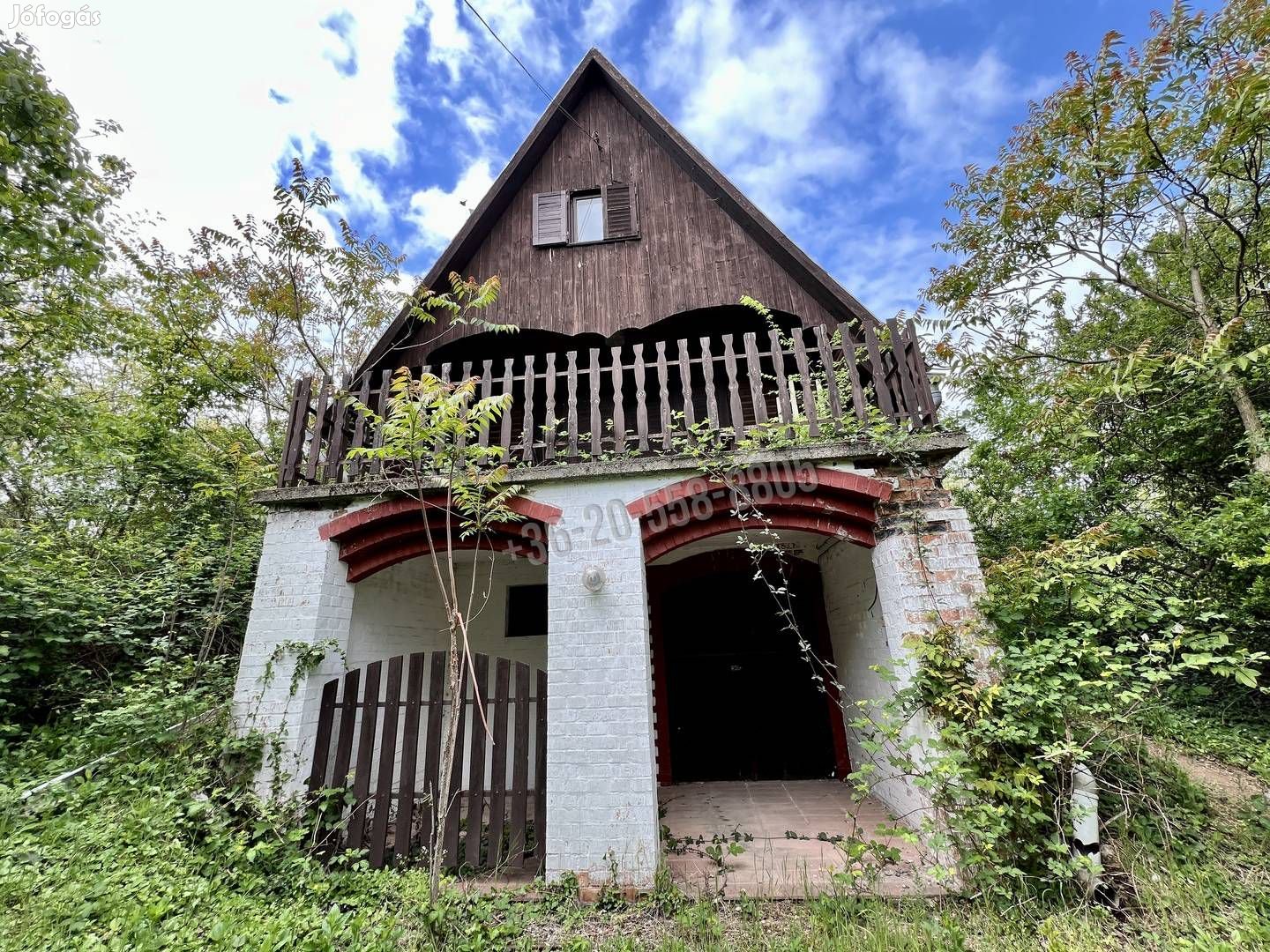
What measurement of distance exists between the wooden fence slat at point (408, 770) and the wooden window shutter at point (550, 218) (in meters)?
5.43

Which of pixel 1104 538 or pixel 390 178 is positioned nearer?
pixel 1104 538

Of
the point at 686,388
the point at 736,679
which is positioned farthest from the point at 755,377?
the point at 736,679

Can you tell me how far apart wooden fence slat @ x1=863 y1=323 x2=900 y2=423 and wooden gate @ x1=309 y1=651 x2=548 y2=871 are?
332cm

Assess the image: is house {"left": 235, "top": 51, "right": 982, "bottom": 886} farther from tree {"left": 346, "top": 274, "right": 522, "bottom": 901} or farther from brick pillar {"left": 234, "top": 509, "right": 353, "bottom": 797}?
tree {"left": 346, "top": 274, "right": 522, "bottom": 901}

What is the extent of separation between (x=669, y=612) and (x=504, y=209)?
593 cm

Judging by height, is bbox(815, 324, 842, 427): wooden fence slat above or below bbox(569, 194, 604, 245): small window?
below

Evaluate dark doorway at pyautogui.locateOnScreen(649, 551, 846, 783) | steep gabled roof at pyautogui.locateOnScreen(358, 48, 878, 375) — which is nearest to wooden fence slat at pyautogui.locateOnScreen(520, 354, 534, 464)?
dark doorway at pyautogui.locateOnScreen(649, 551, 846, 783)

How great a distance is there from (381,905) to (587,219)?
736 cm

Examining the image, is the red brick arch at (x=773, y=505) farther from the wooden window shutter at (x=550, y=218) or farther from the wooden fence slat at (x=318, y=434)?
the wooden window shutter at (x=550, y=218)

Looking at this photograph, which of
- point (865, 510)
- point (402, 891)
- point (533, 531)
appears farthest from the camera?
point (533, 531)

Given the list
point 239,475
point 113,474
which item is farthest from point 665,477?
point 113,474

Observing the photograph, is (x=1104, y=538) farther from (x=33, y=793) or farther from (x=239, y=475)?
(x=239, y=475)

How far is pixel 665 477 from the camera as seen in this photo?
12.9ft

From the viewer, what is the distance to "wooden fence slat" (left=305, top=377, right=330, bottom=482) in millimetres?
4324
